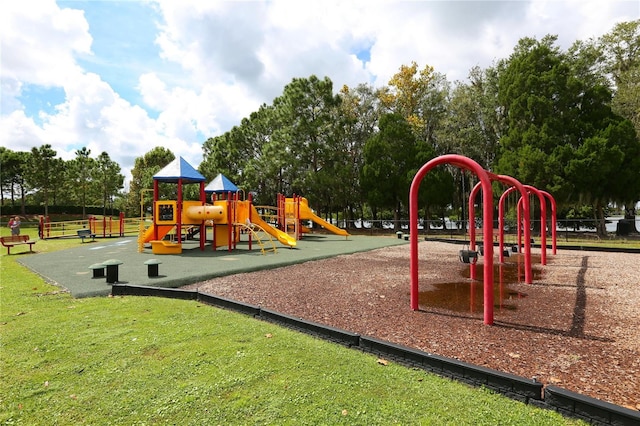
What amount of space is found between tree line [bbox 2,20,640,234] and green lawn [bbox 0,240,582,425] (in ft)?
76.9

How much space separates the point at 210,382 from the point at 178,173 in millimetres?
14341

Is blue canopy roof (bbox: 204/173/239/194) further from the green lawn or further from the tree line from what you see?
the green lawn

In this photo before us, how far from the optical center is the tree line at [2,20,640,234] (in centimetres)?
2228

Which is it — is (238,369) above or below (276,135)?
below

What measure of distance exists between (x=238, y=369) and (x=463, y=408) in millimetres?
2182

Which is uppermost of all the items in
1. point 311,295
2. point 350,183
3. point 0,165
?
→ point 0,165

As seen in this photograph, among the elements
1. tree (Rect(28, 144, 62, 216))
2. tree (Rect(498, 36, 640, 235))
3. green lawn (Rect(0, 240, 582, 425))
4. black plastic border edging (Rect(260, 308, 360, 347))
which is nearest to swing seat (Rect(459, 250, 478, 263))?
black plastic border edging (Rect(260, 308, 360, 347))

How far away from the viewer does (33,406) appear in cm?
296

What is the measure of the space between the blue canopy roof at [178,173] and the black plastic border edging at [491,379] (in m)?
12.5

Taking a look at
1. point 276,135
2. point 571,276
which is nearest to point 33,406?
point 571,276

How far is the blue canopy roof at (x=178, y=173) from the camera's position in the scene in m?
16.0

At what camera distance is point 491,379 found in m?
3.25

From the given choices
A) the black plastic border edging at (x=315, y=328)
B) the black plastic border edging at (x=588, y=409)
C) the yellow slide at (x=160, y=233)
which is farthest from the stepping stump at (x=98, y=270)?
the black plastic border edging at (x=588, y=409)

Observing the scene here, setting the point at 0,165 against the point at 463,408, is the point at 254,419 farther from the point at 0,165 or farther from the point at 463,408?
the point at 0,165
